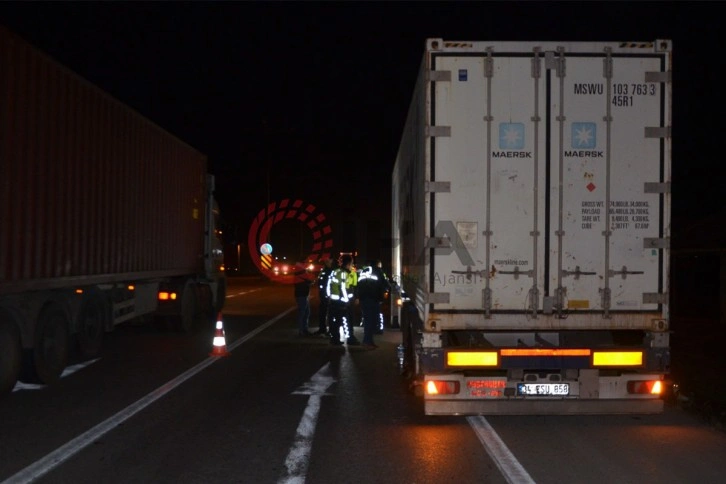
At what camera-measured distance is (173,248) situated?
17.9m

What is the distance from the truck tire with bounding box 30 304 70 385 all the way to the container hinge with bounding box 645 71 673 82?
7.71 m

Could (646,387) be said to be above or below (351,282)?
below

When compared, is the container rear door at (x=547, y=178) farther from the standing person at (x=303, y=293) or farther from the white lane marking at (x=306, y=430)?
the standing person at (x=303, y=293)

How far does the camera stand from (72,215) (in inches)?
463

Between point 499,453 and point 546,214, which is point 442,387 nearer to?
point 499,453

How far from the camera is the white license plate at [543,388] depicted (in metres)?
8.10

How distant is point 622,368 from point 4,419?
628 centimetres

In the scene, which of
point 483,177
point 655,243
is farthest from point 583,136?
point 655,243

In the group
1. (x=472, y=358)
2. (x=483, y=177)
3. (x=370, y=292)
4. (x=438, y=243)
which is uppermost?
(x=483, y=177)

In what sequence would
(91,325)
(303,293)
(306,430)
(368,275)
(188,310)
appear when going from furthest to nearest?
(188,310), (303,293), (368,275), (91,325), (306,430)

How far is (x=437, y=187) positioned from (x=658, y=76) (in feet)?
7.69

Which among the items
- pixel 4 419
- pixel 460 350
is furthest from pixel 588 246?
pixel 4 419

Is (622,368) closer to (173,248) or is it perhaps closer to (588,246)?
(588,246)

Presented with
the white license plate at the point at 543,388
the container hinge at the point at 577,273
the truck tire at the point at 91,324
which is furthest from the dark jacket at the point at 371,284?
the container hinge at the point at 577,273
